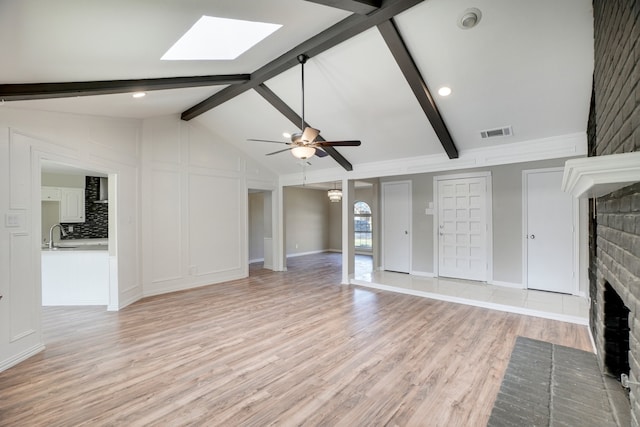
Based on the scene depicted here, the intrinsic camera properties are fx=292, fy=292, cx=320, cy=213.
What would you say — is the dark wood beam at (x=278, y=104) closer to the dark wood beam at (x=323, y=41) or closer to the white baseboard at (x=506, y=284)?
the dark wood beam at (x=323, y=41)

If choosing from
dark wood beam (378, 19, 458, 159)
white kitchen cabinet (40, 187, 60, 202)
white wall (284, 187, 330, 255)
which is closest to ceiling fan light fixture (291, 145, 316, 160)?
dark wood beam (378, 19, 458, 159)

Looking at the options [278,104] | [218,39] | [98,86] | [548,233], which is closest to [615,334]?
[548,233]

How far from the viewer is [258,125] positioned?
566cm

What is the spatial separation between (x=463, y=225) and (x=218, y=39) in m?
5.43

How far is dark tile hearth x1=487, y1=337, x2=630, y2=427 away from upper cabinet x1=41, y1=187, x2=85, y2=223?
8045mm

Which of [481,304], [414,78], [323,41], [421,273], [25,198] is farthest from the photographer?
[421,273]

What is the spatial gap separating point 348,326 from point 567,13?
155 inches

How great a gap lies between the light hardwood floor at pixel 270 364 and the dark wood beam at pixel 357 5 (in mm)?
3262

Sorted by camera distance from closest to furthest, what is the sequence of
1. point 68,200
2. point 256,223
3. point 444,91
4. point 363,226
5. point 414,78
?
point 414,78 → point 444,91 → point 68,200 → point 256,223 → point 363,226

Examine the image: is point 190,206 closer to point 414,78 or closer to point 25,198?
point 25,198

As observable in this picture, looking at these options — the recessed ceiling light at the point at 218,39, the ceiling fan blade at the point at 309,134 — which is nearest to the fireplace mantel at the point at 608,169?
the ceiling fan blade at the point at 309,134

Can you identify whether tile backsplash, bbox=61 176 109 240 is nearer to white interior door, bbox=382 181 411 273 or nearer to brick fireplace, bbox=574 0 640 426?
white interior door, bbox=382 181 411 273

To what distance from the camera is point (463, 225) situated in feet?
19.8

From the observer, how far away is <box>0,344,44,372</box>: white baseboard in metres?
2.78
